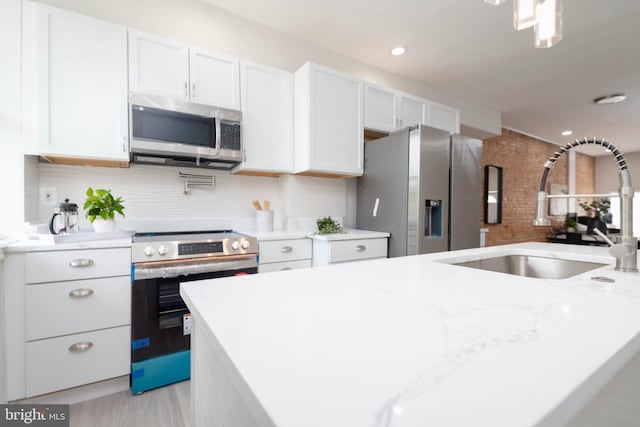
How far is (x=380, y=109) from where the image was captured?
312 centimetres

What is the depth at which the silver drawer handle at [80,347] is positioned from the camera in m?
1.68

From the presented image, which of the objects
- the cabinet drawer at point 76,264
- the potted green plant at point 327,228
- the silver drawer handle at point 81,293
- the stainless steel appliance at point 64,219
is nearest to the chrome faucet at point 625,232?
the potted green plant at point 327,228

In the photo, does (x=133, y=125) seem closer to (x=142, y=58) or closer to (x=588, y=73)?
(x=142, y=58)

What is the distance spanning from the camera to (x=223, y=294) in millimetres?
765

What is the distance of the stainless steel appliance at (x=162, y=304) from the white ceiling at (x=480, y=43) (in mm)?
2045

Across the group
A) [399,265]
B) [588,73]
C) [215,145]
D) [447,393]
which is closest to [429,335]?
[447,393]

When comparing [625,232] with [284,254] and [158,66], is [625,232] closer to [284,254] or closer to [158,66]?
[284,254]

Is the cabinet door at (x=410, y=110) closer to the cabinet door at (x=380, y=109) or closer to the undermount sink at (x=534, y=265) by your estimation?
the cabinet door at (x=380, y=109)

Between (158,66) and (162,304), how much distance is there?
162cm

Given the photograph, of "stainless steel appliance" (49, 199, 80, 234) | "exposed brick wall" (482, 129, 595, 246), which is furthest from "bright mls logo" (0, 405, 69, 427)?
"exposed brick wall" (482, 129, 595, 246)

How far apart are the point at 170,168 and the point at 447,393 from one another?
2597 mm

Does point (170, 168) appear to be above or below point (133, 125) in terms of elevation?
below

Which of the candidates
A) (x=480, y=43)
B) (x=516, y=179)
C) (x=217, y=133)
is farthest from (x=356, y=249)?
(x=516, y=179)

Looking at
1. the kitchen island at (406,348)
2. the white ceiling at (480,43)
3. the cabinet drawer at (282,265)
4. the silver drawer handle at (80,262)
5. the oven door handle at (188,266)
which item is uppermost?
the white ceiling at (480,43)
